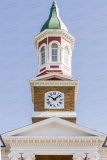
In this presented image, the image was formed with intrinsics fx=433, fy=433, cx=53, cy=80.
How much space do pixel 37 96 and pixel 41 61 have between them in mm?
4708

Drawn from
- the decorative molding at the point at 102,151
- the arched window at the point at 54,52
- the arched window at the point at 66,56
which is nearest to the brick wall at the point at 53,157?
the decorative molding at the point at 102,151

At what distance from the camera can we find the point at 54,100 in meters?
36.7

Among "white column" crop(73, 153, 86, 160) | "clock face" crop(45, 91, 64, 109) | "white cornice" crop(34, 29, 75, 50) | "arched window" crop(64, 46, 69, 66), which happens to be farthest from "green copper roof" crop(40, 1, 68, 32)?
"white column" crop(73, 153, 86, 160)

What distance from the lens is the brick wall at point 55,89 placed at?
1434 inches

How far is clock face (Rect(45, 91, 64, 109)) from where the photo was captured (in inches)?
1433

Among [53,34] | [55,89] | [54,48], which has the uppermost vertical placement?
[53,34]

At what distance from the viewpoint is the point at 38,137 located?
3102cm

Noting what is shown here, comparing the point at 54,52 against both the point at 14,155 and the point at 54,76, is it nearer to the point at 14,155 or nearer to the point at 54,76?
the point at 54,76

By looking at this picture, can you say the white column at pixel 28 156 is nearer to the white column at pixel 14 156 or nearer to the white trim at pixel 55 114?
the white column at pixel 14 156

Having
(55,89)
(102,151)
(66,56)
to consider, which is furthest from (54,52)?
(102,151)

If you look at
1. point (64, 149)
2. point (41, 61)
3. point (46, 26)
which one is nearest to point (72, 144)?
point (64, 149)

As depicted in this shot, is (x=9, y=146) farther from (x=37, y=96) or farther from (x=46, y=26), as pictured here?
(x=46, y=26)

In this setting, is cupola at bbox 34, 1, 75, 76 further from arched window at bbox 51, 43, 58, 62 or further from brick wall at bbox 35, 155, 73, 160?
brick wall at bbox 35, 155, 73, 160

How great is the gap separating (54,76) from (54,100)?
2.43 m
